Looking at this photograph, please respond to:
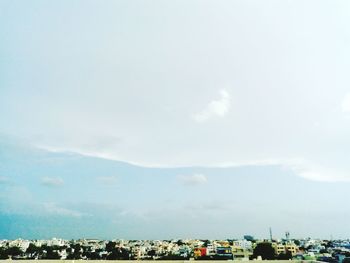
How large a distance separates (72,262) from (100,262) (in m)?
0.87

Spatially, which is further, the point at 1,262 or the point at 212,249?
the point at 212,249

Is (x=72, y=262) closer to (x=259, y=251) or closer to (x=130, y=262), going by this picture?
(x=130, y=262)

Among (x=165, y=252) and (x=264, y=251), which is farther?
(x=165, y=252)

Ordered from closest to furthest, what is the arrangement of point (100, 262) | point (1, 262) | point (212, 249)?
1. point (1, 262)
2. point (100, 262)
3. point (212, 249)

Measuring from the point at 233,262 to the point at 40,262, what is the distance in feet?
19.4

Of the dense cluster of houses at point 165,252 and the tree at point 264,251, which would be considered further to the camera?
the tree at point 264,251

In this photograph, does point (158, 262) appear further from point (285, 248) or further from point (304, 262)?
point (285, 248)

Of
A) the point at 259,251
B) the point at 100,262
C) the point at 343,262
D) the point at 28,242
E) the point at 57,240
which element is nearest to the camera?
the point at 100,262

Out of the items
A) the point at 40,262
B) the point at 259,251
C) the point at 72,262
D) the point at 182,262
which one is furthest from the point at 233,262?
the point at 259,251

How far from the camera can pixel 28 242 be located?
120ft

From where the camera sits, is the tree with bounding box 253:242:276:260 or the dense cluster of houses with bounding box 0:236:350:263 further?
the tree with bounding box 253:242:276:260

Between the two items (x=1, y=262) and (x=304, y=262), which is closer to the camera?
(x=1, y=262)

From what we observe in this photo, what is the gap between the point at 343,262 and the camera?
1528 cm

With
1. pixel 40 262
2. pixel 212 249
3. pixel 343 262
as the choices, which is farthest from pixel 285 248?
pixel 40 262
